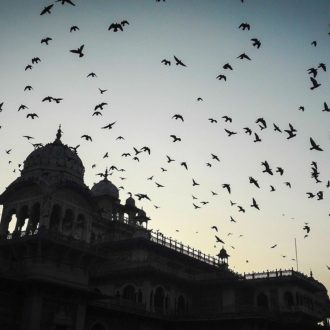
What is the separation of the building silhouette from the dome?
0.09 m

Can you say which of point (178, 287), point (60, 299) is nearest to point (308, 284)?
point (178, 287)

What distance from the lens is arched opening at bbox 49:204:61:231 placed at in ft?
105

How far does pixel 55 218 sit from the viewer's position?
33312 mm

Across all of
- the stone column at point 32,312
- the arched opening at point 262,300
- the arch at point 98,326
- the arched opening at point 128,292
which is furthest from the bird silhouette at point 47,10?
the arched opening at point 262,300

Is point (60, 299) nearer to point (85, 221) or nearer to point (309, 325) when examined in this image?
point (85, 221)

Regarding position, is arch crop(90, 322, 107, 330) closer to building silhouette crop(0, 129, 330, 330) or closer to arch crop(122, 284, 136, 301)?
building silhouette crop(0, 129, 330, 330)

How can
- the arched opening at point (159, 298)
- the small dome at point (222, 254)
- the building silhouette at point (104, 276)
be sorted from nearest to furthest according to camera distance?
the building silhouette at point (104, 276)
the arched opening at point (159, 298)
the small dome at point (222, 254)

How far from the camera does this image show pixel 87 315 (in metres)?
31.9

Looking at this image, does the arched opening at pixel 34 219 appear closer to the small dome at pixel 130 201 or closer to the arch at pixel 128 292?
the arch at pixel 128 292

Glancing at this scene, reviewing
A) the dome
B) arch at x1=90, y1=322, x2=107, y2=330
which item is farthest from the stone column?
the dome

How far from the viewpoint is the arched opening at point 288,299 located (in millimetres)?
42062

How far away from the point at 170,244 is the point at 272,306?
11062 millimetres

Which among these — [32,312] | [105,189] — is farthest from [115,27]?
[105,189]

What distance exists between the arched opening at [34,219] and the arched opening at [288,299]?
2396 cm
